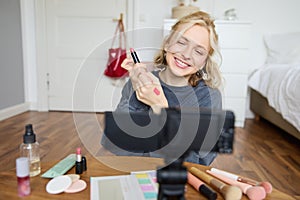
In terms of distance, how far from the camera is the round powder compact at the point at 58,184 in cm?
51

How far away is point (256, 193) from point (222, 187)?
→ 61mm

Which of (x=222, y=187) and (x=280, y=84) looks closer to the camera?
(x=222, y=187)

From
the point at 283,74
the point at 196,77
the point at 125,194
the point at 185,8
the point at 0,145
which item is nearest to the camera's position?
the point at 125,194

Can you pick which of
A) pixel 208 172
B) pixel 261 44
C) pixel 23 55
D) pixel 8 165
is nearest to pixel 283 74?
pixel 261 44

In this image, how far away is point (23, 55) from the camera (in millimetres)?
2785

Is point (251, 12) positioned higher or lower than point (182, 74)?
higher

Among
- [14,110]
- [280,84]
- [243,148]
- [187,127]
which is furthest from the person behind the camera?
[14,110]

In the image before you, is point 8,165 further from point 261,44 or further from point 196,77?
point 261,44

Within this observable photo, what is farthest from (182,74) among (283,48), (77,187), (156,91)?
(283,48)

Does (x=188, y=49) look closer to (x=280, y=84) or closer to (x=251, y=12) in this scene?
(x=280, y=84)

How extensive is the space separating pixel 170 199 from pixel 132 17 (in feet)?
8.35

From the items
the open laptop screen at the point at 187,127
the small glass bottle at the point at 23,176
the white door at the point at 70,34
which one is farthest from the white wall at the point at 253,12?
the open laptop screen at the point at 187,127

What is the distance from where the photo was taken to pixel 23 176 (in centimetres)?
49

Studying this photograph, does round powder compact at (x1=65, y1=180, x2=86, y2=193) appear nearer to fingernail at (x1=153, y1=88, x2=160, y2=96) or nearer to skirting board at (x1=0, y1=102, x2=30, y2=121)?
fingernail at (x1=153, y1=88, x2=160, y2=96)
